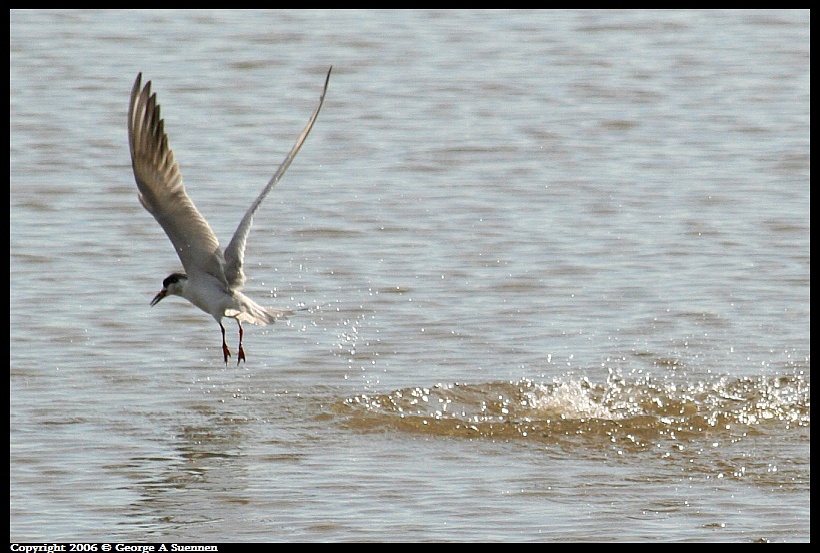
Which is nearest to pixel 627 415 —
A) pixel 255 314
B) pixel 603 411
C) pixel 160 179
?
pixel 603 411

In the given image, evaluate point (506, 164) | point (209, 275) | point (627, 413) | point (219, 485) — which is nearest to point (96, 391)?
point (209, 275)

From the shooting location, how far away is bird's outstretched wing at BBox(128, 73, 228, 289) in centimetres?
725

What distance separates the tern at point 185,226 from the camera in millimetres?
7254

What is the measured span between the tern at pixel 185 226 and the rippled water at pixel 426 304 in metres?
0.63

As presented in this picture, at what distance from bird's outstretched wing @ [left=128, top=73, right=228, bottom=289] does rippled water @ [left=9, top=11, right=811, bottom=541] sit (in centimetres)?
98

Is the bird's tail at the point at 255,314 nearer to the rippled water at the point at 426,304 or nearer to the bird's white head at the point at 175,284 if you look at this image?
the bird's white head at the point at 175,284

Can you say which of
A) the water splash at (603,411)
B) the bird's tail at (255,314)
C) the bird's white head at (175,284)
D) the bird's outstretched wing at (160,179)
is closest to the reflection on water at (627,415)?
the water splash at (603,411)

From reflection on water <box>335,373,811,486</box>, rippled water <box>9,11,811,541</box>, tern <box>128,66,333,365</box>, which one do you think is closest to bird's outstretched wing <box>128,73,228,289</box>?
tern <box>128,66,333,365</box>

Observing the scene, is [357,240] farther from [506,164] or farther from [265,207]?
[506,164]

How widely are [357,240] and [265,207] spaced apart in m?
1.17

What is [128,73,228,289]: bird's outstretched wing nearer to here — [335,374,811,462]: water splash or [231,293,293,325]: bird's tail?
[231,293,293,325]: bird's tail

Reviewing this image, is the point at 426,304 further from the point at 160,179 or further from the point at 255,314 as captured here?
the point at 160,179

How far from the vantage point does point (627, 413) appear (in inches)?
312

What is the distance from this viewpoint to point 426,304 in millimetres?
9836
